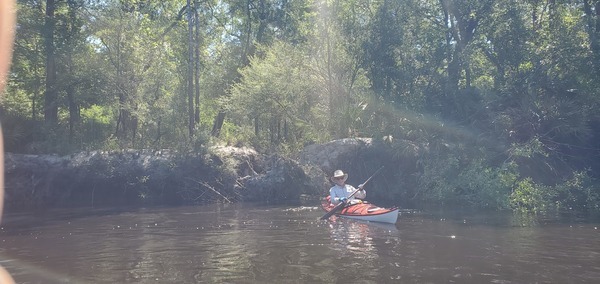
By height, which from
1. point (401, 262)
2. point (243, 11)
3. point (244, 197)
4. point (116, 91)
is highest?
point (243, 11)

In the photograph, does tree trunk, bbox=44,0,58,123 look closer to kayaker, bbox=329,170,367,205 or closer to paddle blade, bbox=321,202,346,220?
kayaker, bbox=329,170,367,205

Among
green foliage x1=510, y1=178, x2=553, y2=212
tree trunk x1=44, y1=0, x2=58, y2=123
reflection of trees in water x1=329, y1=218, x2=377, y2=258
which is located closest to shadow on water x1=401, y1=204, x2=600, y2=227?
green foliage x1=510, y1=178, x2=553, y2=212

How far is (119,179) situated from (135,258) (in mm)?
12870

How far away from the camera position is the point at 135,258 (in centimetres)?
1113

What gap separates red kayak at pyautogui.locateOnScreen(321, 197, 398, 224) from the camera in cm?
1511

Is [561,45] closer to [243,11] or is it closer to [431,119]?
[431,119]

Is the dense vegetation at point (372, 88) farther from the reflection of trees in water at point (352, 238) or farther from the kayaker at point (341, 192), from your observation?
the reflection of trees in water at point (352, 238)

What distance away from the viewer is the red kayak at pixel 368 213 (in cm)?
1511

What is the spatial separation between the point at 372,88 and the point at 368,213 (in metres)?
12.9

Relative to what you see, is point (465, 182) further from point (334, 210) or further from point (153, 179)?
point (153, 179)

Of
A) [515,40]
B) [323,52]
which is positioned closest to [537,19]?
[515,40]

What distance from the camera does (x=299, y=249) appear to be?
1181 centimetres

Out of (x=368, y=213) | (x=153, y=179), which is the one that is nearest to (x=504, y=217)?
(x=368, y=213)

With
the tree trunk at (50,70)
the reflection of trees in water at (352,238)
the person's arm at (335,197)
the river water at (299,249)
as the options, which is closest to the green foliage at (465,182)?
the river water at (299,249)
